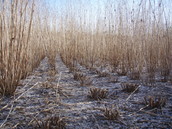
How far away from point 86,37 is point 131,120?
2841mm

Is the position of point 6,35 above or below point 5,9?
below

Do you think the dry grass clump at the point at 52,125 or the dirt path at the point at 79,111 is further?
the dirt path at the point at 79,111

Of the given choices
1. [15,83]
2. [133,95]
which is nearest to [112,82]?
[133,95]

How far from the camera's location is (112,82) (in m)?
2.35

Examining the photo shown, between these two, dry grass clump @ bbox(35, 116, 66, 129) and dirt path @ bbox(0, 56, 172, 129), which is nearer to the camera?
dry grass clump @ bbox(35, 116, 66, 129)

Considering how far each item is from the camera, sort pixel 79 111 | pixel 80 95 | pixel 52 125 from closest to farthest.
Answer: pixel 52 125 → pixel 79 111 → pixel 80 95

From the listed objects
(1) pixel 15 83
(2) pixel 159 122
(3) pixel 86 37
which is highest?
(3) pixel 86 37

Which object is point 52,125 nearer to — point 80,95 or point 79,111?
point 79,111

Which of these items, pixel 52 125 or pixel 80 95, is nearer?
pixel 52 125

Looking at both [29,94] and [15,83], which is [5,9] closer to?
[15,83]

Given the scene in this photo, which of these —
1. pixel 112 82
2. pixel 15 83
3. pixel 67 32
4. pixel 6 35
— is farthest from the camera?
pixel 67 32

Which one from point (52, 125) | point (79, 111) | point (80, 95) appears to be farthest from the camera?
point (80, 95)

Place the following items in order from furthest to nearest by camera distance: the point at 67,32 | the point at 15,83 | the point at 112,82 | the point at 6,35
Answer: the point at 67,32
the point at 112,82
the point at 15,83
the point at 6,35

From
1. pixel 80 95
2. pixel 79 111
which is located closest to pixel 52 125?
pixel 79 111
